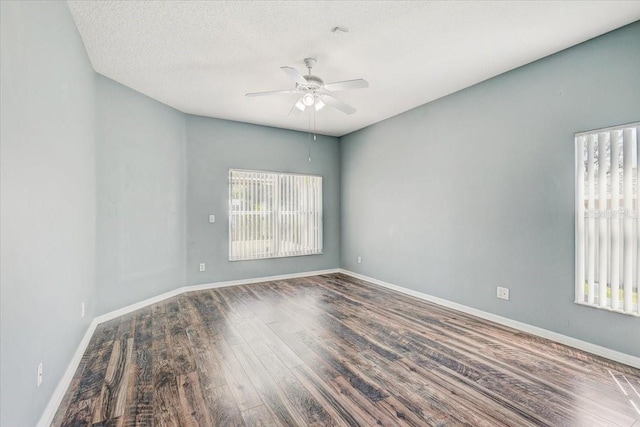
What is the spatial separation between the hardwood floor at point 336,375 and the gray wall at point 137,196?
0.62 m

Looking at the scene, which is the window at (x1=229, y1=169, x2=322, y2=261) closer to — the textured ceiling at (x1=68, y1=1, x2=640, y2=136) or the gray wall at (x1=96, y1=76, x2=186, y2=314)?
the gray wall at (x1=96, y1=76, x2=186, y2=314)

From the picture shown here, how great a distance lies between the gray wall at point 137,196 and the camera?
350 centimetres

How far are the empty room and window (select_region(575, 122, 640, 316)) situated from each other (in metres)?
0.02

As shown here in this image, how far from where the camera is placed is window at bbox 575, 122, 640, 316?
2.47 meters

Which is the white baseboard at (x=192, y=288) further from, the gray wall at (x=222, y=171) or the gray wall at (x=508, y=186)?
the gray wall at (x=508, y=186)

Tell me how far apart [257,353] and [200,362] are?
477 millimetres

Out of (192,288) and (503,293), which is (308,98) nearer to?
(503,293)

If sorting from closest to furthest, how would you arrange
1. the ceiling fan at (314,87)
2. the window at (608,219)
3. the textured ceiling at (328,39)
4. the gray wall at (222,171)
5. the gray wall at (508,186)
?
the textured ceiling at (328,39), the window at (608,219), the gray wall at (508,186), the ceiling fan at (314,87), the gray wall at (222,171)

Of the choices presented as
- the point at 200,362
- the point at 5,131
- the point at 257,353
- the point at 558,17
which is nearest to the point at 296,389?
the point at 257,353

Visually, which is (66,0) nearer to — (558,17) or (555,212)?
(558,17)

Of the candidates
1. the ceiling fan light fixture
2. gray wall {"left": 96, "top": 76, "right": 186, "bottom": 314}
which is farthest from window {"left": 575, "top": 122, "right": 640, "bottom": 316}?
gray wall {"left": 96, "top": 76, "right": 186, "bottom": 314}

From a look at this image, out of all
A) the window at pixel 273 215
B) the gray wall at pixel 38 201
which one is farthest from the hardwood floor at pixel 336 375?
the window at pixel 273 215

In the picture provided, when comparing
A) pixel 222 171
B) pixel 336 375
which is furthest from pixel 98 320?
pixel 336 375

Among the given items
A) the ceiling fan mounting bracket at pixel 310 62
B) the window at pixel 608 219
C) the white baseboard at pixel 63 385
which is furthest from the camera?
the ceiling fan mounting bracket at pixel 310 62
